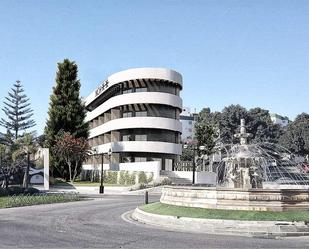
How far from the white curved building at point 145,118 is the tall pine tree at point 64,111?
5.56m

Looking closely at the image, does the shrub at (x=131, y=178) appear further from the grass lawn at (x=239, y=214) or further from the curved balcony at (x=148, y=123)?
the grass lawn at (x=239, y=214)

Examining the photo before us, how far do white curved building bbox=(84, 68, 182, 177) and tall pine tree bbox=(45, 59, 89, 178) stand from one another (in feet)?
18.2

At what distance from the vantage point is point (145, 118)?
61.3 meters

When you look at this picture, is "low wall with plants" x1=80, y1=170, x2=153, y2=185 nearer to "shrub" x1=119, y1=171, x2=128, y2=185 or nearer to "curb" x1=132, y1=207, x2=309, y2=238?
"shrub" x1=119, y1=171, x2=128, y2=185

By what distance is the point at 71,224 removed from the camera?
18.6m

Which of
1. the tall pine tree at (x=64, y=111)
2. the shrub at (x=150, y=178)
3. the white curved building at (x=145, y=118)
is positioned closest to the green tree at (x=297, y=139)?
the white curved building at (x=145, y=118)

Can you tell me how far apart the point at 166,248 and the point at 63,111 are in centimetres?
5384

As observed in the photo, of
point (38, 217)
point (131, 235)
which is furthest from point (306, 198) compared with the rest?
point (38, 217)

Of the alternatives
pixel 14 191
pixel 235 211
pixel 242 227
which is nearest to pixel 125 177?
pixel 14 191

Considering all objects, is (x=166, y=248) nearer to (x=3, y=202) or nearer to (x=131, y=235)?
(x=131, y=235)

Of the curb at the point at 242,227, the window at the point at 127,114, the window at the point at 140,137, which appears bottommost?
the curb at the point at 242,227

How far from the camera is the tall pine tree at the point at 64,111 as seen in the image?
64.2 m

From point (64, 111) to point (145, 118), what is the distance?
12672 mm

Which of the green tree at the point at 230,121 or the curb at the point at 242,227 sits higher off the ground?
the green tree at the point at 230,121
